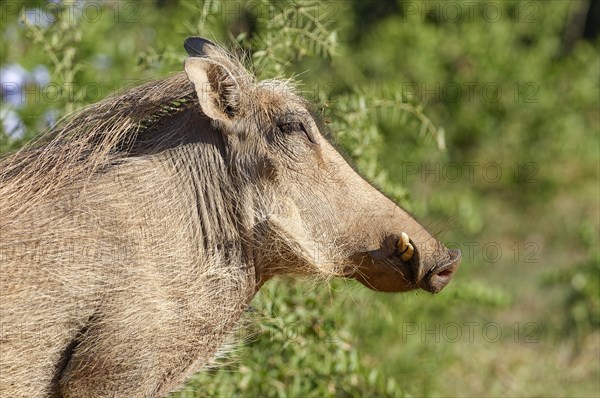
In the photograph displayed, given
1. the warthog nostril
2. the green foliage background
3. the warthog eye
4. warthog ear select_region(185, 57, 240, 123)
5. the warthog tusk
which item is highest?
warthog ear select_region(185, 57, 240, 123)

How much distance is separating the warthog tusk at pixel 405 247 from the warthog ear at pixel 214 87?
0.67 meters

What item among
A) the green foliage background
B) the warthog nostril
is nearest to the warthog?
the warthog nostril

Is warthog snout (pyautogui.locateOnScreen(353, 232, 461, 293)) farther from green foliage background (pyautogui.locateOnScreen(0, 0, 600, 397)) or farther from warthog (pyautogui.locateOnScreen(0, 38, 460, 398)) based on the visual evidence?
green foliage background (pyautogui.locateOnScreen(0, 0, 600, 397))

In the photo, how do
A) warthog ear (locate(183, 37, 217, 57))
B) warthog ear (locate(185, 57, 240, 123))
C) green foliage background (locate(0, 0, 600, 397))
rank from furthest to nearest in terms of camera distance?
green foliage background (locate(0, 0, 600, 397)) < warthog ear (locate(183, 37, 217, 57)) < warthog ear (locate(185, 57, 240, 123))

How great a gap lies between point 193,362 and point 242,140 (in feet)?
2.37

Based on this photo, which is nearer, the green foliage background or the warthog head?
the warthog head

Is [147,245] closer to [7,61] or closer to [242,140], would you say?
[242,140]

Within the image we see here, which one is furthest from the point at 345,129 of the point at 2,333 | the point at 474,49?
the point at 474,49

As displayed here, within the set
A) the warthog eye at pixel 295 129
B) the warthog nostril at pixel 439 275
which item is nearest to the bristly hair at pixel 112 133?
the warthog eye at pixel 295 129

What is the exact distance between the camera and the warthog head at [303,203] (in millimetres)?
3168

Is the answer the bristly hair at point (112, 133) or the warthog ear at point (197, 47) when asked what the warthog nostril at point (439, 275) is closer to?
the bristly hair at point (112, 133)

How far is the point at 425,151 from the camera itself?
7113mm

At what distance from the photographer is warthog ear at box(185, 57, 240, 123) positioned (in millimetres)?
3100

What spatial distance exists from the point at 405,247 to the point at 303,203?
363 millimetres
